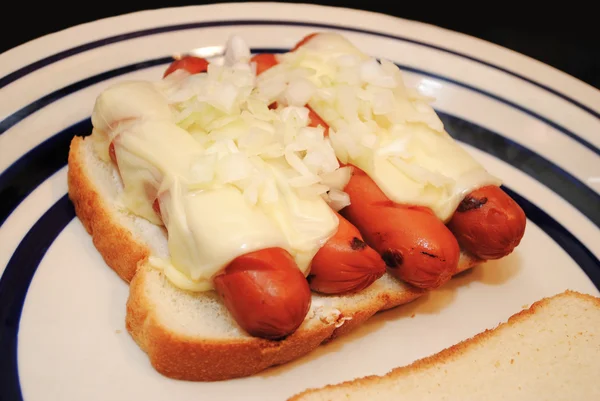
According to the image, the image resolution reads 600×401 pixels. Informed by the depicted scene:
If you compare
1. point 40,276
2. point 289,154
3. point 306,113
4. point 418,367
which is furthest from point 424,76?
point 40,276

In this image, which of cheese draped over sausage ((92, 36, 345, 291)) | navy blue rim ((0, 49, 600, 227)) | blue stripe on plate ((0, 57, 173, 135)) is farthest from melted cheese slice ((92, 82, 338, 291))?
blue stripe on plate ((0, 57, 173, 135))

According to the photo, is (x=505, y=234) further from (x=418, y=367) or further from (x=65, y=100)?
(x=65, y=100)

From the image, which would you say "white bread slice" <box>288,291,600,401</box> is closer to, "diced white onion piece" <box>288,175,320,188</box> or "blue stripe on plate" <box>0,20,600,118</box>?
"diced white onion piece" <box>288,175,320,188</box>

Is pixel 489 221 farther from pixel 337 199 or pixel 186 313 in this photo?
pixel 186 313

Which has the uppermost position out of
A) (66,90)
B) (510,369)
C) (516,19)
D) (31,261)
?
(66,90)

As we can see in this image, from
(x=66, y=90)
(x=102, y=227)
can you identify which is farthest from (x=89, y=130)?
(x=102, y=227)

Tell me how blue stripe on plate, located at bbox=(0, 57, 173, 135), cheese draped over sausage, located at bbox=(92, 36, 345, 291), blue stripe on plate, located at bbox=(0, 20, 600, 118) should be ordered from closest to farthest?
cheese draped over sausage, located at bbox=(92, 36, 345, 291) → blue stripe on plate, located at bbox=(0, 57, 173, 135) → blue stripe on plate, located at bbox=(0, 20, 600, 118)
